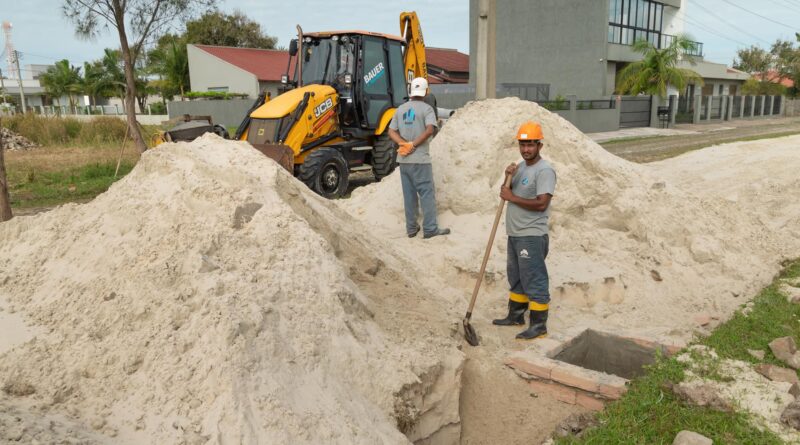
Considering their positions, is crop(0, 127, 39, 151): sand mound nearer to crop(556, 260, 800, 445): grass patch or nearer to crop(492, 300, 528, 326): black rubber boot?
crop(492, 300, 528, 326): black rubber boot

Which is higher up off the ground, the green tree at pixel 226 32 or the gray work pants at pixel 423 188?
the green tree at pixel 226 32

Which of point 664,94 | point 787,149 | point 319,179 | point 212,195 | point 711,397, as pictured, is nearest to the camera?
point 711,397

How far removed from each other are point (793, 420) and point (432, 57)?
33419 millimetres

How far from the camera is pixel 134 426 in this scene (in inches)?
104

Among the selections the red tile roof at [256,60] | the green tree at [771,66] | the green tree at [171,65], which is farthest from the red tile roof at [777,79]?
the green tree at [171,65]

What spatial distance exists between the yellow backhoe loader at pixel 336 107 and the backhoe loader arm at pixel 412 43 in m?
0.02

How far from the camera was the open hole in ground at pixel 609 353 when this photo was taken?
4434 mm

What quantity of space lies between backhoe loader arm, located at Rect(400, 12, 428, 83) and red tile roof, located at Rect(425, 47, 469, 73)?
72.6 feet

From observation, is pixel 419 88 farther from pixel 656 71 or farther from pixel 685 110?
pixel 685 110

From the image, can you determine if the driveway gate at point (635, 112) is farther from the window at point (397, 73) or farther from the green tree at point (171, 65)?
the green tree at point (171, 65)

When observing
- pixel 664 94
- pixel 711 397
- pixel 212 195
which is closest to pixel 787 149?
pixel 711 397

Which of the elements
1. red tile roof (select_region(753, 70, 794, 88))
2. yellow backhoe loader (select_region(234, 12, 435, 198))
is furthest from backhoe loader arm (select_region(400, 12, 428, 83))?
red tile roof (select_region(753, 70, 794, 88))

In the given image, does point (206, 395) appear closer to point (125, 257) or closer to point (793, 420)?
point (125, 257)

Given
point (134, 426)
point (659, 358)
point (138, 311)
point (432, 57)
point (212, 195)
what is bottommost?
point (659, 358)
